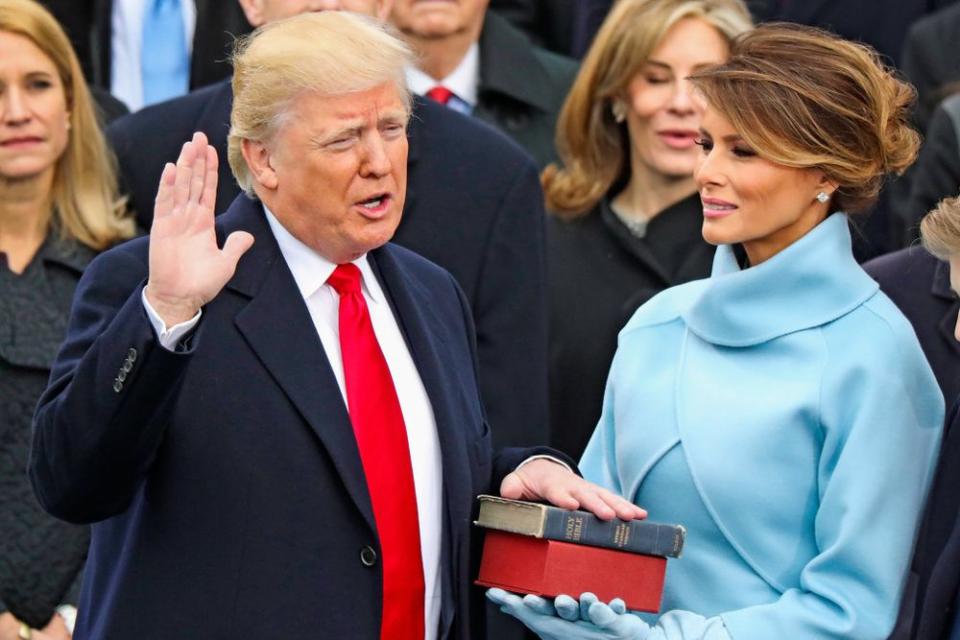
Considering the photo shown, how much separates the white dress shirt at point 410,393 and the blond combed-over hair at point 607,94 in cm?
185

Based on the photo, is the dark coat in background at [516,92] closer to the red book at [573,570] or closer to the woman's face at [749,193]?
the woman's face at [749,193]

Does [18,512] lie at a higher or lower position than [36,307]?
lower

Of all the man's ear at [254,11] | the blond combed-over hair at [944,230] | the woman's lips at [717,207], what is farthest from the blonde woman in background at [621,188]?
the blond combed-over hair at [944,230]

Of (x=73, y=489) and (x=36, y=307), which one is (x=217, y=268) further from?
(x=36, y=307)

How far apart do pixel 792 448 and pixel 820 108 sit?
2.26 feet

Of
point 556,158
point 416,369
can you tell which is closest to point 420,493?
point 416,369

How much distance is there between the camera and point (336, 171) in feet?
11.6

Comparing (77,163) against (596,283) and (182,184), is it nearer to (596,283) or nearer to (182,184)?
(596,283)

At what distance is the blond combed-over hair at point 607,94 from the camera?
17.8 feet

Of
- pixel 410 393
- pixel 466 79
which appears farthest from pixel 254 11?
pixel 410 393

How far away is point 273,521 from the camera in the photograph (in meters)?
3.39

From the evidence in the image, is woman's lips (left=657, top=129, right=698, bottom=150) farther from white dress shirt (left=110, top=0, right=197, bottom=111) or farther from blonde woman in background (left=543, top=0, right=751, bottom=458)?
white dress shirt (left=110, top=0, right=197, bottom=111)

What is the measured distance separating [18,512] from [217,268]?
1.57 metres

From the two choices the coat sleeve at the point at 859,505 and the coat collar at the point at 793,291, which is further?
the coat collar at the point at 793,291
